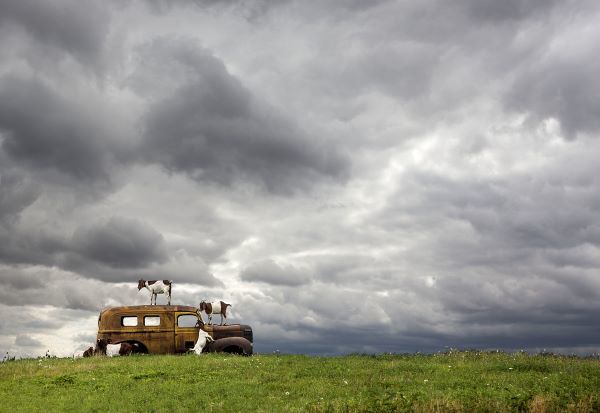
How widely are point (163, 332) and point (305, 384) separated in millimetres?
15859

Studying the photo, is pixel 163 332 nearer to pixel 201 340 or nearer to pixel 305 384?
pixel 201 340

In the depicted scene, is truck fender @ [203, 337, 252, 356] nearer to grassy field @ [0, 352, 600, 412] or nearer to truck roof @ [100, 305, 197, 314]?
truck roof @ [100, 305, 197, 314]

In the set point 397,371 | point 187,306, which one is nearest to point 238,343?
point 187,306

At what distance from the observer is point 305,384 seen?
1984 centimetres

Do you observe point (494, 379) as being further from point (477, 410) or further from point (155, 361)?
point (155, 361)

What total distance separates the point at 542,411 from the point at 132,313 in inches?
985

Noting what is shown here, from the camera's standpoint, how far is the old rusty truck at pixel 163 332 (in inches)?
1308

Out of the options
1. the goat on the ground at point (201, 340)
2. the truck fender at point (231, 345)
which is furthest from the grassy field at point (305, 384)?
the truck fender at point (231, 345)

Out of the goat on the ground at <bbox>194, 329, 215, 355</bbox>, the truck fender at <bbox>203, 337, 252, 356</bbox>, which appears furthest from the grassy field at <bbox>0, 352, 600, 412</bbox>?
the truck fender at <bbox>203, 337, 252, 356</bbox>

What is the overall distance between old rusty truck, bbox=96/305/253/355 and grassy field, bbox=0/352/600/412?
4.68 meters

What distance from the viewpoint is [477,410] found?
49.3 feet

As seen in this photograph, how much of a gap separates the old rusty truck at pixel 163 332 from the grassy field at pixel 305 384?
15.4 feet

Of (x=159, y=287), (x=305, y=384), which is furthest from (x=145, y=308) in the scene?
(x=305, y=384)

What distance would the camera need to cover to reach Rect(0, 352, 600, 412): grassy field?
622 inches
